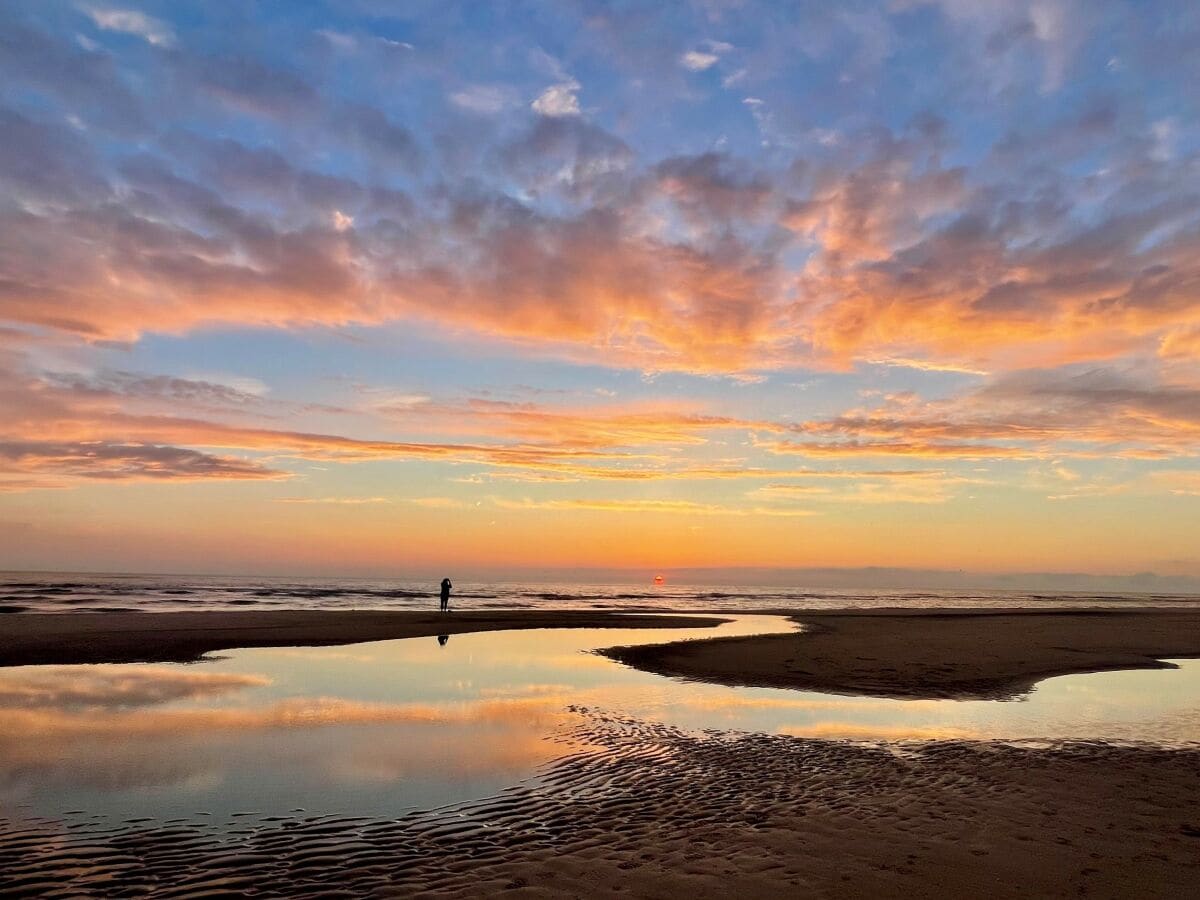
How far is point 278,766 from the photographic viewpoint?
12.8 meters

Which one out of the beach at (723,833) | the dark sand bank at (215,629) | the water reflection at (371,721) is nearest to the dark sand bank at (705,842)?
the beach at (723,833)

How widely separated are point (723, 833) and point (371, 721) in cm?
965

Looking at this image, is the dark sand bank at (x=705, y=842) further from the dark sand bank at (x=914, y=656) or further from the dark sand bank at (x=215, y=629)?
the dark sand bank at (x=215, y=629)

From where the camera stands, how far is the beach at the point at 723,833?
8.27 metres

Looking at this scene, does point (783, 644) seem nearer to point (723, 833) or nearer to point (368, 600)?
point (723, 833)

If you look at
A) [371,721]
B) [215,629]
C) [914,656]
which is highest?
[215,629]

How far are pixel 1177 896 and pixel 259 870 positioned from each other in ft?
33.1

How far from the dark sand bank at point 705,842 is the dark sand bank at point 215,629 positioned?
71.1 ft

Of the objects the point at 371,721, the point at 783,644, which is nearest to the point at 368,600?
the point at 783,644

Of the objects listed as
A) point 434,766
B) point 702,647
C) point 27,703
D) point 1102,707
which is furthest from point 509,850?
point 702,647

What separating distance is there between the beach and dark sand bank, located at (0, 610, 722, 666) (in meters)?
21.3

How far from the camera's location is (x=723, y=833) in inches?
395

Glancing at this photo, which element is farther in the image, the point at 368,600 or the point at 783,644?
the point at 368,600

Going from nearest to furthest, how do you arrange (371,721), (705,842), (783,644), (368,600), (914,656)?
(705,842), (371,721), (914,656), (783,644), (368,600)
